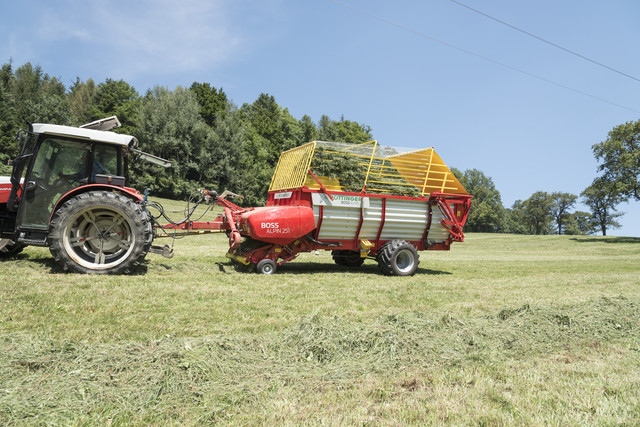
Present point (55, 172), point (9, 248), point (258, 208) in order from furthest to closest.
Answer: point (258, 208) < point (9, 248) < point (55, 172)

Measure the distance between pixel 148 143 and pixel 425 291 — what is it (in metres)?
38.0

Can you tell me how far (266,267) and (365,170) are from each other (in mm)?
A: 3147

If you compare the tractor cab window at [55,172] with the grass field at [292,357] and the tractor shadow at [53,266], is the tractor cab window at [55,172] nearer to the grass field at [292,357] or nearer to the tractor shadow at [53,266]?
the tractor shadow at [53,266]

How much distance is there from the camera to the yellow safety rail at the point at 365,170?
8.88 m

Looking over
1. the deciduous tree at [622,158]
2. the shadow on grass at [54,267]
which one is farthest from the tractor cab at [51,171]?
the deciduous tree at [622,158]

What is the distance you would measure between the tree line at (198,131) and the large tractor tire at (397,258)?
85.6 feet

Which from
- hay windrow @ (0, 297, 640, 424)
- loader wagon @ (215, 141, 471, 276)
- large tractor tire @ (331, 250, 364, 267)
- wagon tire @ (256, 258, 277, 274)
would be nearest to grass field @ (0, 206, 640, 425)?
hay windrow @ (0, 297, 640, 424)

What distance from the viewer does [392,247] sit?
927 centimetres

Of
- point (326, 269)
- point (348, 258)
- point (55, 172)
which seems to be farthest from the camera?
point (348, 258)

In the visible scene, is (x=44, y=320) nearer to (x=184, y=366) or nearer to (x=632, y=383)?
(x=184, y=366)

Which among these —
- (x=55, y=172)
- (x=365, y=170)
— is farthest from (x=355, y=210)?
(x=55, y=172)

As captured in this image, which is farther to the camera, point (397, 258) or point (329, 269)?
point (329, 269)

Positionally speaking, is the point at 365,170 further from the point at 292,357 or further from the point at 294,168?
the point at 292,357

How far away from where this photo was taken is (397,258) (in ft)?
31.3
